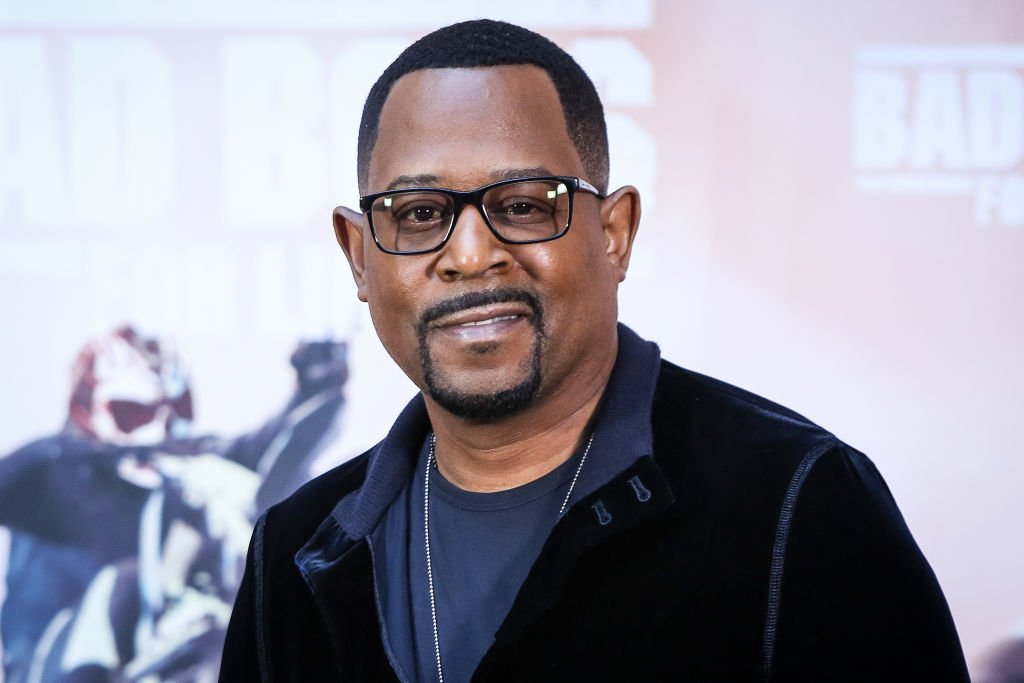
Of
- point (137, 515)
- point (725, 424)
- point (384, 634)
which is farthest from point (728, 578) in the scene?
point (137, 515)

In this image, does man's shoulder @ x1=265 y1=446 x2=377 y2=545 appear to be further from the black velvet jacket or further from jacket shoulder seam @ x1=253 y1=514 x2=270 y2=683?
the black velvet jacket

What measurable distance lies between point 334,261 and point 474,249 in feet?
4.56

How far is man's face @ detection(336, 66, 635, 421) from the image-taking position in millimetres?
1297

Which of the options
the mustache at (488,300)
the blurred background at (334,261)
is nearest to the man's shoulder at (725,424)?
the mustache at (488,300)

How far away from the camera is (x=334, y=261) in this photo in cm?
262

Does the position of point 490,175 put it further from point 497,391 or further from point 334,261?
point 334,261

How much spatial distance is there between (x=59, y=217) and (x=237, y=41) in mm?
610

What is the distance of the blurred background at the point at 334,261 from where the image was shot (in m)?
2.51

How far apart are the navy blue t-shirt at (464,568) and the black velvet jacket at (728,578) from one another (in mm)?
52

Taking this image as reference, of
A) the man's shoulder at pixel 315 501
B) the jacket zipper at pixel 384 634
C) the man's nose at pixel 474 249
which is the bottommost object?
the jacket zipper at pixel 384 634

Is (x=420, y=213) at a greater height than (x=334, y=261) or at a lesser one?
greater

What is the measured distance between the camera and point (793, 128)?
8.33ft

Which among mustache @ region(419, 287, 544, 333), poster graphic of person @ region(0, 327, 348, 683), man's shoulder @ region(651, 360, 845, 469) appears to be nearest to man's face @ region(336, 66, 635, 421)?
mustache @ region(419, 287, 544, 333)

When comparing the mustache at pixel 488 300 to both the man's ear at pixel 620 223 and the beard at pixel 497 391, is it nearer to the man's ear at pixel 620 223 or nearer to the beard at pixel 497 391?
the beard at pixel 497 391
